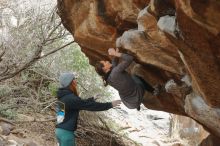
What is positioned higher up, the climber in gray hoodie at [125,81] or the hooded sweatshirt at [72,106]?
the climber in gray hoodie at [125,81]

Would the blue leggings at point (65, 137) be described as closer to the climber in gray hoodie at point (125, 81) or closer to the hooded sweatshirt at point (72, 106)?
the hooded sweatshirt at point (72, 106)

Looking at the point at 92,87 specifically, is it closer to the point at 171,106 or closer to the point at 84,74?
the point at 84,74

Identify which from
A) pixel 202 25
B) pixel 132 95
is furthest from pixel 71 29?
pixel 202 25

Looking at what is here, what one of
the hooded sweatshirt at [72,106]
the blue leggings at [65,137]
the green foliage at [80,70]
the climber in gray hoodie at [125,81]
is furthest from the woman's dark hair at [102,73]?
the green foliage at [80,70]

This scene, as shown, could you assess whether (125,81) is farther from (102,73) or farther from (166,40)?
(102,73)

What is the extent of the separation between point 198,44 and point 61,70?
338 inches

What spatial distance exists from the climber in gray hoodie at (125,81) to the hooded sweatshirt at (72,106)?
0.34m

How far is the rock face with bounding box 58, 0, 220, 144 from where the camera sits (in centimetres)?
452

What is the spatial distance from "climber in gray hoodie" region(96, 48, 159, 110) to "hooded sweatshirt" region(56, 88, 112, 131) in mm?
336

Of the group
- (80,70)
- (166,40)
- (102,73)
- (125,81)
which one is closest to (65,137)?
(125,81)

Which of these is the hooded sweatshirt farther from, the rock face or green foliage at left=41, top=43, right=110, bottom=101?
green foliage at left=41, top=43, right=110, bottom=101

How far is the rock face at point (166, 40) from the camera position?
14.8 feet

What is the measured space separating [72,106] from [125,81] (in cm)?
93

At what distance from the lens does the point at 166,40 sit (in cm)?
614
